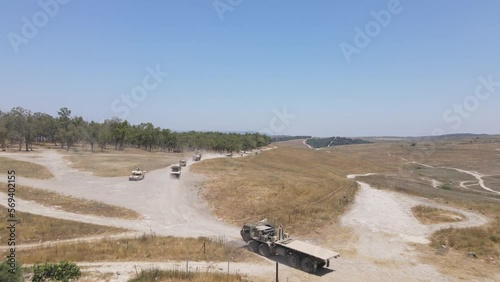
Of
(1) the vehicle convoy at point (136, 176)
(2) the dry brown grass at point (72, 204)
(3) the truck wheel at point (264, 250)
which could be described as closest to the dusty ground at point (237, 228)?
(3) the truck wheel at point (264, 250)

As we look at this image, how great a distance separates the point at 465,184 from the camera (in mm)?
110000

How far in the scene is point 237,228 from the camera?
40.9 meters

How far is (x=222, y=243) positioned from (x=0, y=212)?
30.3 meters

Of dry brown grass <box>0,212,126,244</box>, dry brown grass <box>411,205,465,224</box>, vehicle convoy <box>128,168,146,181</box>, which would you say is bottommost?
dry brown grass <box>0,212,126,244</box>

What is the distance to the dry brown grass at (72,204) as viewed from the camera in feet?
145

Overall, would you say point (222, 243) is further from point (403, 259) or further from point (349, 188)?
point (349, 188)

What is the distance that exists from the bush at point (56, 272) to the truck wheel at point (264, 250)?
14.9 metres

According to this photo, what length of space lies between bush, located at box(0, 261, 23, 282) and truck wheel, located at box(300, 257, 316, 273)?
20.1 m

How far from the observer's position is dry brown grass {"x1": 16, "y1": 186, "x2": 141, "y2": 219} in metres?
44.2

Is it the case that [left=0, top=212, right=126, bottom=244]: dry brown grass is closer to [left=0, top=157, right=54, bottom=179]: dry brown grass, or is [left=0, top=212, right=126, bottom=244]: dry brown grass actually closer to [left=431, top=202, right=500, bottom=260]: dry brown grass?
[left=0, top=157, right=54, bottom=179]: dry brown grass

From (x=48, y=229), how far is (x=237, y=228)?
70.4 feet

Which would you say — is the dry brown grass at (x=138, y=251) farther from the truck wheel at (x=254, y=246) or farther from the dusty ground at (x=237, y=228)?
the dusty ground at (x=237, y=228)

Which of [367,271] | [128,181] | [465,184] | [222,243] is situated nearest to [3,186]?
[128,181]

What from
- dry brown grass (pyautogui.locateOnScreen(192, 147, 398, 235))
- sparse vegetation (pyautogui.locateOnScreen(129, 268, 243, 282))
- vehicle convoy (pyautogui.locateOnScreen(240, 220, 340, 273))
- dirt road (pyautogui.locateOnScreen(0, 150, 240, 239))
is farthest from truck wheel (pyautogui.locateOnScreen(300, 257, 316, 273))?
dry brown grass (pyautogui.locateOnScreen(192, 147, 398, 235))
